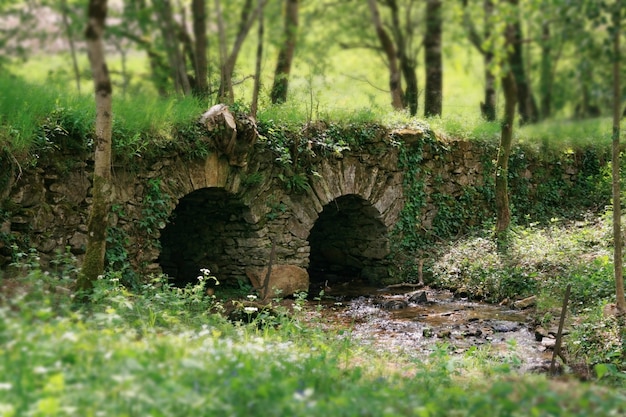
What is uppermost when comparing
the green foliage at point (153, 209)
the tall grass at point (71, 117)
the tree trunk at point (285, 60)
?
the tree trunk at point (285, 60)

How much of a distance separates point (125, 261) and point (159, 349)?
392 centimetres

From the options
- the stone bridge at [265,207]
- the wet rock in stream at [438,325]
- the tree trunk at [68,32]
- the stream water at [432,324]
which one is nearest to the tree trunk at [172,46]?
the tree trunk at [68,32]

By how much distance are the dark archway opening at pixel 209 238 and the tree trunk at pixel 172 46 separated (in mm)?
2624

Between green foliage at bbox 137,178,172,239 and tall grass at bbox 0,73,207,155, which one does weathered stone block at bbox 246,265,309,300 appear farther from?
tall grass at bbox 0,73,207,155

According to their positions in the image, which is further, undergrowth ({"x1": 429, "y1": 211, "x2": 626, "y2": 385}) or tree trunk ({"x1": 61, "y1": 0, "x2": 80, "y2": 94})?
tree trunk ({"x1": 61, "y1": 0, "x2": 80, "y2": 94})

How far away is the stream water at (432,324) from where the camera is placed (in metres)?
6.70

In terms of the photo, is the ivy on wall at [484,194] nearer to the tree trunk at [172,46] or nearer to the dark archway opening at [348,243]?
the dark archway opening at [348,243]

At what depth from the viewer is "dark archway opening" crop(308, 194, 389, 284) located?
10781 millimetres

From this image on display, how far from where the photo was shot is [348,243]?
11.3 metres

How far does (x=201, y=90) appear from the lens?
10.2 m

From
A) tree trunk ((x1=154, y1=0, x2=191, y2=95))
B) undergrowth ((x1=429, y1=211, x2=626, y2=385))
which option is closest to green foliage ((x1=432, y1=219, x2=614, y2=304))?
undergrowth ((x1=429, y1=211, x2=626, y2=385))

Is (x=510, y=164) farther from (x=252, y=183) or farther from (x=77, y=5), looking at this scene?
(x=77, y=5)

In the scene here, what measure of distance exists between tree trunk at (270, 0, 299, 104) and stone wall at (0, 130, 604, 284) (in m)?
1.66

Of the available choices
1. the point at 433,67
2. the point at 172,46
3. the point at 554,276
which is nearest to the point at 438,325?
the point at 554,276
